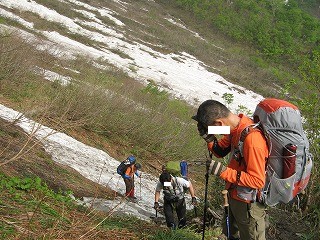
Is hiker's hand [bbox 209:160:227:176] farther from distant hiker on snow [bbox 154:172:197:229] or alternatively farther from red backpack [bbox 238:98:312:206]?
distant hiker on snow [bbox 154:172:197:229]

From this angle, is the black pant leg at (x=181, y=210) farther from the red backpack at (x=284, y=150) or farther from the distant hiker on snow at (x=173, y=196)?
the red backpack at (x=284, y=150)

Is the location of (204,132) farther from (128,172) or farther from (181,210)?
(128,172)

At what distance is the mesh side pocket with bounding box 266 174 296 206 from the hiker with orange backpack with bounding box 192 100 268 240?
135 millimetres

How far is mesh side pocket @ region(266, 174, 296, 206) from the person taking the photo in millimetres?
3592

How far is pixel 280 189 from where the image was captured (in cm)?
364

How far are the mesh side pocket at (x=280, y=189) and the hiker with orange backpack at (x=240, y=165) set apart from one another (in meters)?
0.14

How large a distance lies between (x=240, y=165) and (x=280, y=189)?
0.38 m

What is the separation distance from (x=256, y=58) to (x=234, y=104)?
748 inches

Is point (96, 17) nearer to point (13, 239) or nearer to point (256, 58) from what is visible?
point (256, 58)

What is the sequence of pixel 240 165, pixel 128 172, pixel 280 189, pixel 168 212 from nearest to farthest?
1. pixel 280 189
2. pixel 240 165
3. pixel 168 212
4. pixel 128 172

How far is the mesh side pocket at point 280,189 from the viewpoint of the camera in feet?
11.8

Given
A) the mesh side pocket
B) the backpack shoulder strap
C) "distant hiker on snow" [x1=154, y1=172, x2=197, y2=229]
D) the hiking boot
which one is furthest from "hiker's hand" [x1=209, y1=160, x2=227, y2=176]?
the hiking boot

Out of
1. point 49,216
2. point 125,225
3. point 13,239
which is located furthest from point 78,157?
point 13,239

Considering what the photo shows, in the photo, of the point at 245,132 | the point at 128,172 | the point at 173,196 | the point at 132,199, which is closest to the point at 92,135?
the point at 128,172
